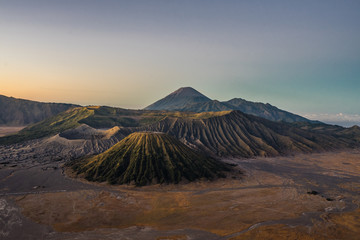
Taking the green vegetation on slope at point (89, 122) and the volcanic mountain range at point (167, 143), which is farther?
the green vegetation on slope at point (89, 122)

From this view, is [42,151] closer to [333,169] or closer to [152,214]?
[152,214]

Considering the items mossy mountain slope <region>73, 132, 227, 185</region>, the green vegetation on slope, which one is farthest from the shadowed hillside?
mossy mountain slope <region>73, 132, 227, 185</region>

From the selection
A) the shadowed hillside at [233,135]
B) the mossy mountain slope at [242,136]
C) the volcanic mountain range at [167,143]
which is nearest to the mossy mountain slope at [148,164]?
the volcanic mountain range at [167,143]

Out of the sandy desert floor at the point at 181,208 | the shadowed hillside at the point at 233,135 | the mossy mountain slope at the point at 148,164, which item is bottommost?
the sandy desert floor at the point at 181,208

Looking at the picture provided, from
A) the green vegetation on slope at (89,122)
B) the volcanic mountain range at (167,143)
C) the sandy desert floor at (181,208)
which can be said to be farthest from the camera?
the green vegetation on slope at (89,122)

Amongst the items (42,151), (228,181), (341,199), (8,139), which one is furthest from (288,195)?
(8,139)

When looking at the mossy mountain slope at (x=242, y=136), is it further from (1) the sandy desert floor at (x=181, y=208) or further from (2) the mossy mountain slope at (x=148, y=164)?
(1) the sandy desert floor at (x=181, y=208)

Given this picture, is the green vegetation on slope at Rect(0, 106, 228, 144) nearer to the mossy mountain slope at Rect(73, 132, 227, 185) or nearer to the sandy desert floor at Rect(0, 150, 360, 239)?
the sandy desert floor at Rect(0, 150, 360, 239)
